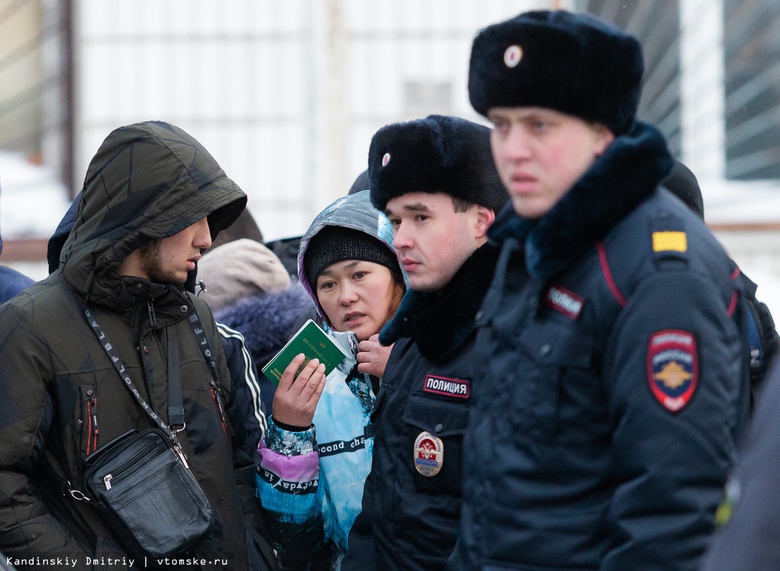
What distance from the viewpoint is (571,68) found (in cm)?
155

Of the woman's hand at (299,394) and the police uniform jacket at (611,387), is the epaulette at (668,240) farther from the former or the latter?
the woman's hand at (299,394)

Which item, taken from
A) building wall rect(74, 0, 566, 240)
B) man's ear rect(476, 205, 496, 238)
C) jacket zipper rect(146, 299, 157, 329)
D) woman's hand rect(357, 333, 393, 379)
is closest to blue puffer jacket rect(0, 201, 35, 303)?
jacket zipper rect(146, 299, 157, 329)

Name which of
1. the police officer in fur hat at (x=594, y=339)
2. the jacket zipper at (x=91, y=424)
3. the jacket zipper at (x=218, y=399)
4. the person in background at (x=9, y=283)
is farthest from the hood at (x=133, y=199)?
the police officer in fur hat at (x=594, y=339)

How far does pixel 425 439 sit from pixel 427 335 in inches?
8.6

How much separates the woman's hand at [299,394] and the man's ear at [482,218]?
564mm

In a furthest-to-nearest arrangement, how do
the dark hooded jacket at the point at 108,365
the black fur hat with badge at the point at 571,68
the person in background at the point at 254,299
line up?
the person in background at the point at 254,299 < the dark hooded jacket at the point at 108,365 < the black fur hat with badge at the point at 571,68

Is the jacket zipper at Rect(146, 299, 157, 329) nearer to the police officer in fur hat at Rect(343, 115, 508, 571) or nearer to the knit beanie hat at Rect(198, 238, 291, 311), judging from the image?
the police officer in fur hat at Rect(343, 115, 508, 571)

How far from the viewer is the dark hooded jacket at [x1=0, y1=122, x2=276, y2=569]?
87.7 inches

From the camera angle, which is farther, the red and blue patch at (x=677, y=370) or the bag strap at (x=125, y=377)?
the bag strap at (x=125, y=377)

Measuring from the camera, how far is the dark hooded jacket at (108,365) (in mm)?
2227

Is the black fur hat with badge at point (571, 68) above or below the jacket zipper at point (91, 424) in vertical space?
above

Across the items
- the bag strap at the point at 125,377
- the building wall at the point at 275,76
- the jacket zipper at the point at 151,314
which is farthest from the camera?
the building wall at the point at 275,76

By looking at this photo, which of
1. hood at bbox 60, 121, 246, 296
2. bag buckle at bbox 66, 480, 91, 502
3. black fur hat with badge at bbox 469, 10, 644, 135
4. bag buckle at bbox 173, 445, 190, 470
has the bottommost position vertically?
bag buckle at bbox 66, 480, 91, 502

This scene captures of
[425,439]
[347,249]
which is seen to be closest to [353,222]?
[347,249]
